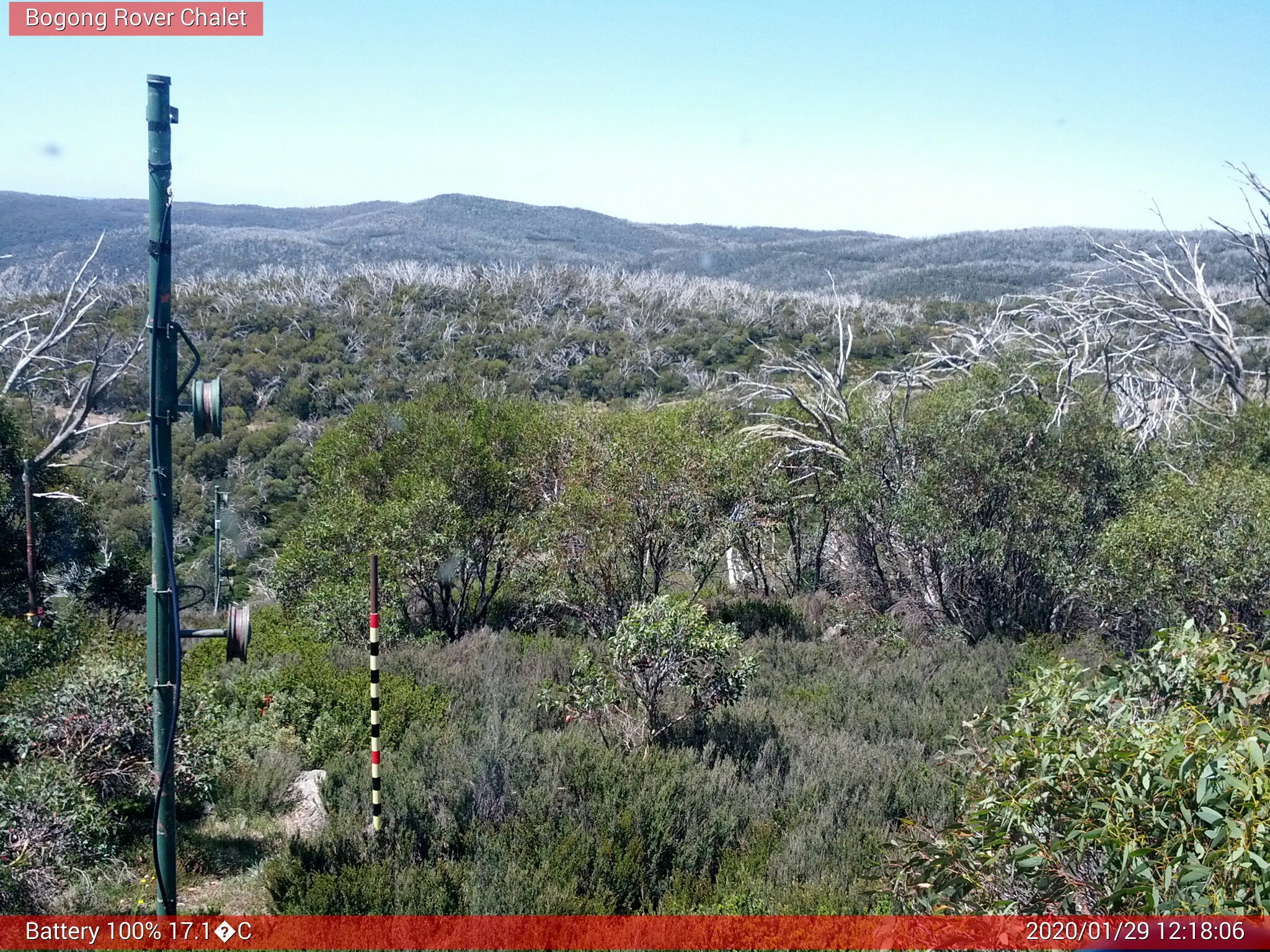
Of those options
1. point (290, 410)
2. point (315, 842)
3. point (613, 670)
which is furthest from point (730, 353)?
point (315, 842)

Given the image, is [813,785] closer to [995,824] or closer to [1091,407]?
[995,824]

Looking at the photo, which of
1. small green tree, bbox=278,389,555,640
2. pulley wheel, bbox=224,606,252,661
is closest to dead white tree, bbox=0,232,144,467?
small green tree, bbox=278,389,555,640

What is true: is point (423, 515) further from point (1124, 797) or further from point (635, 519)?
point (1124, 797)

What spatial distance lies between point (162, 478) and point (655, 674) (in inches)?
187

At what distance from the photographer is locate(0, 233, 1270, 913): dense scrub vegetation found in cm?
430

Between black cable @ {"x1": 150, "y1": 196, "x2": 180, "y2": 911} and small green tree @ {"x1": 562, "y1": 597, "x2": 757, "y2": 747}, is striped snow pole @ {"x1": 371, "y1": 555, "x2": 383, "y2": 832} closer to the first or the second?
black cable @ {"x1": 150, "y1": 196, "x2": 180, "y2": 911}

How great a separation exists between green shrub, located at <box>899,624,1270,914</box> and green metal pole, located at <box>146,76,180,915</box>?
128 inches

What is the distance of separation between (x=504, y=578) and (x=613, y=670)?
6204mm

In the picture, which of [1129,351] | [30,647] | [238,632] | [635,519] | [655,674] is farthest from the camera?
[1129,351]

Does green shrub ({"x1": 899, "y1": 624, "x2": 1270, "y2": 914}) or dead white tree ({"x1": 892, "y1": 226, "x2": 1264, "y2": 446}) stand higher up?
dead white tree ({"x1": 892, "y1": 226, "x2": 1264, "y2": 446})

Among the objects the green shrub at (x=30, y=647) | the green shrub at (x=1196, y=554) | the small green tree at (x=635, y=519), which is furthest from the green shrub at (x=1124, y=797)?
the small green tree at (x=635, y=519)

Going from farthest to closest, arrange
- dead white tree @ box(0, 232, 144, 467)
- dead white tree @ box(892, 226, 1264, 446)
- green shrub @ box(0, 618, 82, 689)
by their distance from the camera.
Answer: dead white tree @ box(892, 226, 1264, 446) < dead white tree @ box(0, 232, 144, 467) < green shrub @ box(0, 618, 82, 689)

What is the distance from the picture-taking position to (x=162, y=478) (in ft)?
13.4

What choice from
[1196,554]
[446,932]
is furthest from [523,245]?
[446,932]
